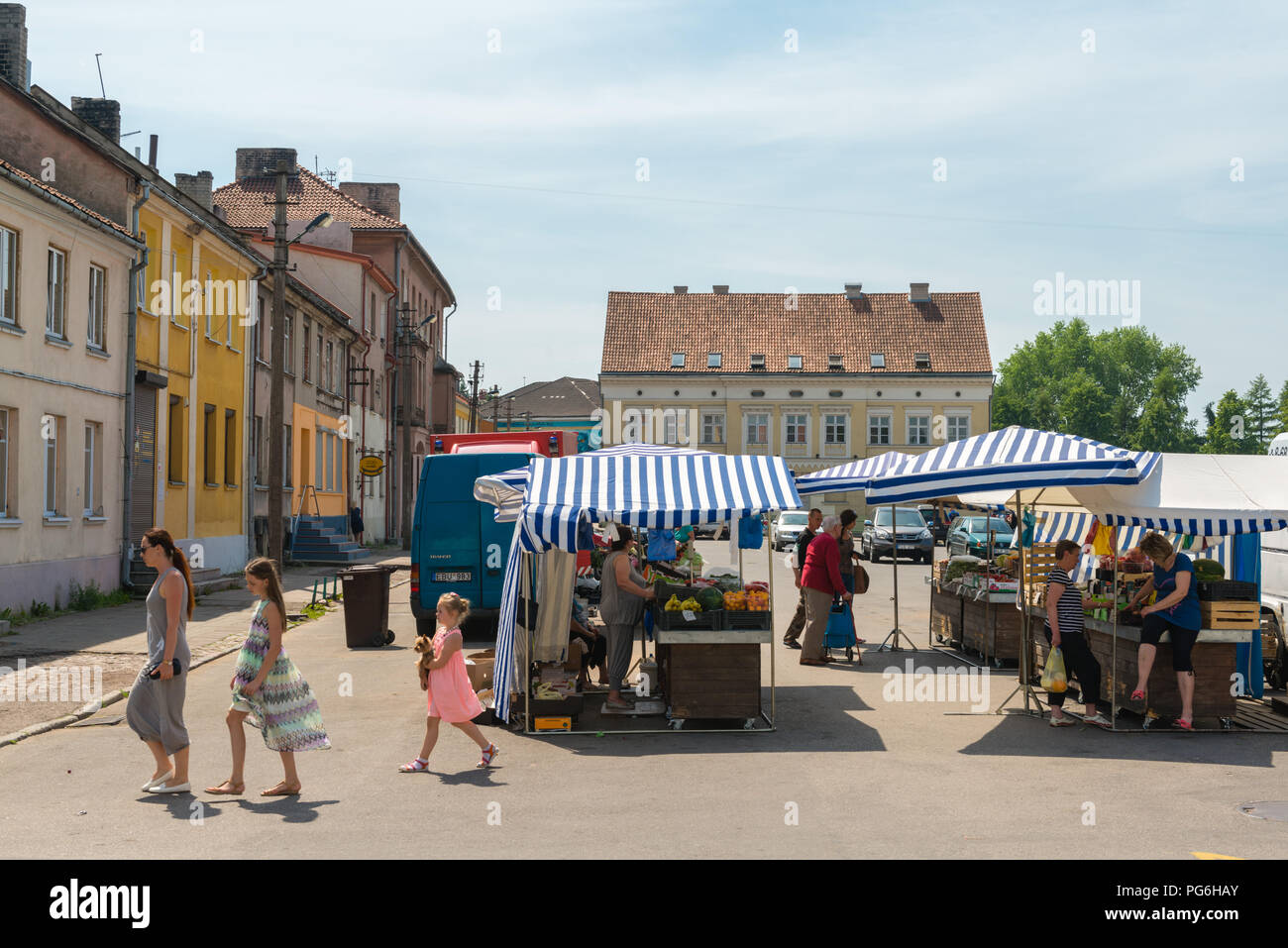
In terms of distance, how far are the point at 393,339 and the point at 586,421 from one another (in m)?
70.2

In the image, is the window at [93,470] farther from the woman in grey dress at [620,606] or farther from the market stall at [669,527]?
the woman in grey dress at [620,606]

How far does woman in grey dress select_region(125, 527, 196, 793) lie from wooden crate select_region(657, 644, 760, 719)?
434cm

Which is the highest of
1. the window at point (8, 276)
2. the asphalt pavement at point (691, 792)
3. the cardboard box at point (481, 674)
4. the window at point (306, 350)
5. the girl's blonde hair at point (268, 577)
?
the window at point (306, 350)

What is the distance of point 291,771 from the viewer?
28.8 ft

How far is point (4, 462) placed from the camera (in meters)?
19.7

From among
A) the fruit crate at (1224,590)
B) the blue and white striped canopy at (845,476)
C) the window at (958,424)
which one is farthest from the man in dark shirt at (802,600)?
the window at (958,424)

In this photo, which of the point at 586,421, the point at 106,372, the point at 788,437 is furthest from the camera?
the point at 586,421

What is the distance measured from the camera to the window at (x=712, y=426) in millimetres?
77125

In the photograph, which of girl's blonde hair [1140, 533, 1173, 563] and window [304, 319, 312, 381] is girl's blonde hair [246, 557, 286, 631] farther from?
window [304, 319, 312, 381]

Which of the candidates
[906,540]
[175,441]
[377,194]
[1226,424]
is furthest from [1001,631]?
[1226,424]

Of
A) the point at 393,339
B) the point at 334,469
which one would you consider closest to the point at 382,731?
the point at 334,469

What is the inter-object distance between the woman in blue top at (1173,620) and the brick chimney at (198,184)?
109 ft

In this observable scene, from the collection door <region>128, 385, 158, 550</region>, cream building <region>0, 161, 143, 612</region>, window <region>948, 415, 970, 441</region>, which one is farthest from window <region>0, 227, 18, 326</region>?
window <region>948, 415, 970, 441</region>

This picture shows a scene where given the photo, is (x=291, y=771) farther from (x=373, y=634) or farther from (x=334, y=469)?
(x=334, y=469)
